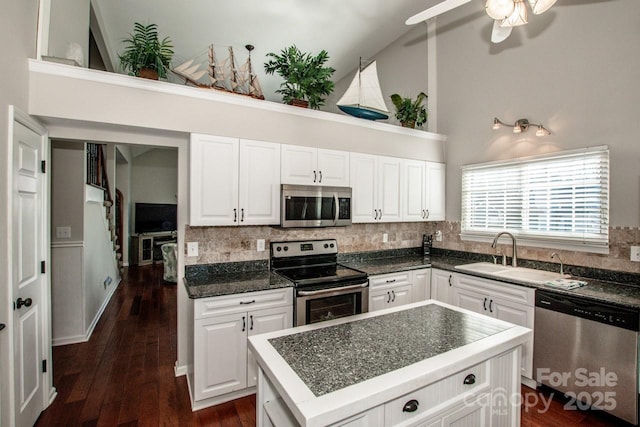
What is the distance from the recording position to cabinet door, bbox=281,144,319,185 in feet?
9.80

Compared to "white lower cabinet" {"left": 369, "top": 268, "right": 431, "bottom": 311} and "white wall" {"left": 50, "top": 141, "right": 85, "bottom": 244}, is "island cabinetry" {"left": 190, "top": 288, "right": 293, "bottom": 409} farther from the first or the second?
"white wall" {"left": 50, "top": 141, "right": 85, "bottom": 244}

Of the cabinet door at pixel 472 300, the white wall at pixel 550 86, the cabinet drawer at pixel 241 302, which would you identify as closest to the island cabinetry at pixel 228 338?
the cabinet drawer at pixel 241 302

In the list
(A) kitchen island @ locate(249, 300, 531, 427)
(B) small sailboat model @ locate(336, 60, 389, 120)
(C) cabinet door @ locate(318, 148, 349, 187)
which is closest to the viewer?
(A) kitchen island @ locate(249, 300, 531, 427)

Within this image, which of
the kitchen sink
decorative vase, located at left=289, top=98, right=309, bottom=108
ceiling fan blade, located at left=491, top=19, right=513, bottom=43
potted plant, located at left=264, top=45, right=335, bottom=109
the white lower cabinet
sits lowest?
the white lower cabinet

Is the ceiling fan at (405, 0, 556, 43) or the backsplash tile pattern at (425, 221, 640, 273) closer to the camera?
the ceiling fan at (405, 0, 556, 43)

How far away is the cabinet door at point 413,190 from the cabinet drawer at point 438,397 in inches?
97.6

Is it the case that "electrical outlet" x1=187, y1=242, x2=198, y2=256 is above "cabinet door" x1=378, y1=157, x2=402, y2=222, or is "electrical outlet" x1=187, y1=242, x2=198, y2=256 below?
below

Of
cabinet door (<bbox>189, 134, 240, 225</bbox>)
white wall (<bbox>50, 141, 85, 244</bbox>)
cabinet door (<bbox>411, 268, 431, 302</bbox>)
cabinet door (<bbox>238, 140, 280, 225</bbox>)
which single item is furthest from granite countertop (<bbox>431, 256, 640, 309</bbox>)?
white wall (<bbox>50, 141, 85, 244</bbox>)

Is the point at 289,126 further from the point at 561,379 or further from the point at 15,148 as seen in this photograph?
the point at 561,379

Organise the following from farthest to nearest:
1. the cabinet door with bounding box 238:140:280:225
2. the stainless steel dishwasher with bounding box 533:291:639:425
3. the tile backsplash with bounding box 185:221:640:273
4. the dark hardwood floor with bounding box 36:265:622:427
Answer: the cabinet door with bounding box 238:140:280:225 → the tile backsplash with bounding box 185:221:640:273 → the dark hardwood floor with bounding box 36:265:622:427 → the stainless steel dishwasher with bounding box 533:291:639:425

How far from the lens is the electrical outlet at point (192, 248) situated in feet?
9.24

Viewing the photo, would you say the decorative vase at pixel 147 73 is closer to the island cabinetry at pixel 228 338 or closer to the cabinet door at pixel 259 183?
the cabinet door at pixel 259 183

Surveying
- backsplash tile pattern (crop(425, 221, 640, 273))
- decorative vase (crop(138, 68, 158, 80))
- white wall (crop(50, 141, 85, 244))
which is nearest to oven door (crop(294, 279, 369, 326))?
backsplash tile pattern (crop(425, 221, 640, 273))

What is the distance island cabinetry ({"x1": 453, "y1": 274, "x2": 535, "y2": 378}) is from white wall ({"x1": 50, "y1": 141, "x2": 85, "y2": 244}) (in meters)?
4.27
